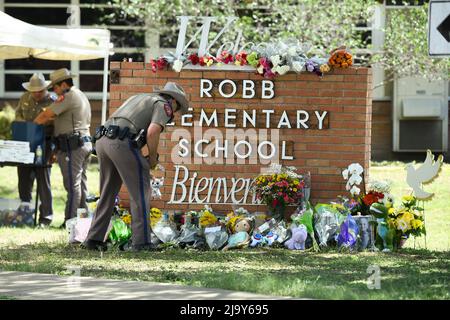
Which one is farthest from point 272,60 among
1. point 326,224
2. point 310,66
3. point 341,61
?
point 326,224

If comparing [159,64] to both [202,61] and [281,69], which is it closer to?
[202,61]

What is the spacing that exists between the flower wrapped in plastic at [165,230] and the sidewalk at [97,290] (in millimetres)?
2443

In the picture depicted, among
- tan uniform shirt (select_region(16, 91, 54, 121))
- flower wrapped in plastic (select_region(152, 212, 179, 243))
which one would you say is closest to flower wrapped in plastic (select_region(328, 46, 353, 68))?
flower wrapped in plastic (select_region(152, 212, 179, 243))

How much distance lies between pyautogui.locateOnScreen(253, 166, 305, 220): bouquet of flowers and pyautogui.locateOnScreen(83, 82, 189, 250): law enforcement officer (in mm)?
1309

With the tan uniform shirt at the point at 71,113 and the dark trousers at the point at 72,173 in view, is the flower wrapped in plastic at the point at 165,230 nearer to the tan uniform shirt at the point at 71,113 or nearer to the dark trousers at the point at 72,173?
the dark trousers at the point at 72,173

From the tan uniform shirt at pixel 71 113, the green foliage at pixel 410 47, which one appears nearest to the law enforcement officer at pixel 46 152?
the tan uniform shirt at pixel 71 113

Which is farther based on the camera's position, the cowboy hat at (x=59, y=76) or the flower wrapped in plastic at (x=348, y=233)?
the cowboy hat at (x=59, y=76)

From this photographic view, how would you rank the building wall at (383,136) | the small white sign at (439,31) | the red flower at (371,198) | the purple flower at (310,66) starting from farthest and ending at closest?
the building wall at (383,136) → the purple flower at (310,66) → the red flower at (371,198) → the small white sign at (439,31)

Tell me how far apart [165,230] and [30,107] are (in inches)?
159

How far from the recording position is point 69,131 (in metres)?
14.7

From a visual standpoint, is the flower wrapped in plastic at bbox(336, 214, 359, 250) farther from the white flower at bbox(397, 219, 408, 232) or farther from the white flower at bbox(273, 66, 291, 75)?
the white flower at bbox(273, 66, 291, 75)

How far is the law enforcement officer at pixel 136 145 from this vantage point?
11.2 metres

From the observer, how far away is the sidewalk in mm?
8430

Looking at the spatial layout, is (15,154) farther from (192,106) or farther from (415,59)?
(415,59)
